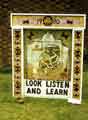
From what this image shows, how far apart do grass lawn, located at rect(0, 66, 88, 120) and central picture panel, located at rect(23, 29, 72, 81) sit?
0.26 metres

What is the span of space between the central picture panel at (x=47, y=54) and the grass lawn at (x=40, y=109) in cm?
26

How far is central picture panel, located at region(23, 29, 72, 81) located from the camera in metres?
3.18

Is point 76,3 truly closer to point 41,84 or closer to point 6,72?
point 6,72

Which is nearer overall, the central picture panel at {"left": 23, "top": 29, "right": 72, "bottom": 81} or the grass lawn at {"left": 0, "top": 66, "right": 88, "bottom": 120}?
the grass lawn at {"left": 0, "top": 66, "right": 88, "bottom": 120}

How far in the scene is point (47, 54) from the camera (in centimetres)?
321

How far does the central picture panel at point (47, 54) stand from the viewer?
10.4 feet

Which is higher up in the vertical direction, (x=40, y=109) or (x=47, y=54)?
(x=47, y=54)

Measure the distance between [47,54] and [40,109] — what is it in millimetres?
556

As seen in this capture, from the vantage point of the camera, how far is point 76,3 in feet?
15.5

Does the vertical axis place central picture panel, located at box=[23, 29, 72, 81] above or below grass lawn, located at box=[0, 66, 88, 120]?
above

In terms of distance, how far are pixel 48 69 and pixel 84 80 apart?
3.27 feet

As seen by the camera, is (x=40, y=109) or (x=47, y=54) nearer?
(x=40, y=109)

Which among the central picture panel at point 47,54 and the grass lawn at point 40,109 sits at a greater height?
the central picture panel at point 47,54

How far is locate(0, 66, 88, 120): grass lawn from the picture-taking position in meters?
2.89
